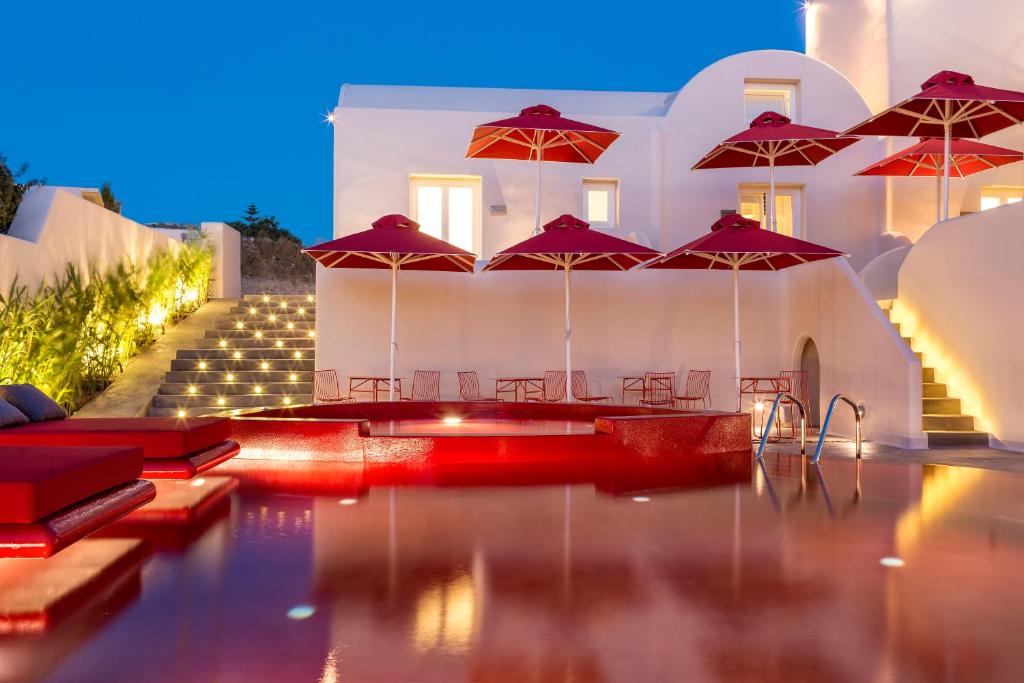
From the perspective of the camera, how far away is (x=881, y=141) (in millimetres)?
14469

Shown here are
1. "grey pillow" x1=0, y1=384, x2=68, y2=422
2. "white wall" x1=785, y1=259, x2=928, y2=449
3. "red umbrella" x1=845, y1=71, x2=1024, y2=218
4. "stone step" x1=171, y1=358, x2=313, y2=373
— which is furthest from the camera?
"stone step" x1=171, y1=358, x2=313, y2=373

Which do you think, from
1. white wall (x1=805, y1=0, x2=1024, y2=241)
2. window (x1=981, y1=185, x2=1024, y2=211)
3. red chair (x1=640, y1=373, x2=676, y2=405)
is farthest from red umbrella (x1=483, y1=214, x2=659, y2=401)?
window (x1=981, y1=185, x2=1024, y2=211)

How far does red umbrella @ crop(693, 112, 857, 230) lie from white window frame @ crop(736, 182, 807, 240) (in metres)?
1.24

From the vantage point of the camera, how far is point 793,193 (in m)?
14.7

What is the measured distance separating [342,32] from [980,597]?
380 feet

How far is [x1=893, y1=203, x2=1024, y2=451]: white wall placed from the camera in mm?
9234

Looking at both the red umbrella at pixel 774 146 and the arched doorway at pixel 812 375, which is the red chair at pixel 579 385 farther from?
the red umbrella at pixel 774 146

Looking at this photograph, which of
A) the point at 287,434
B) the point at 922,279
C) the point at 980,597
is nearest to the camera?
the point at 980,597

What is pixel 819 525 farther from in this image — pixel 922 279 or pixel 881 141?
pixel 881 141

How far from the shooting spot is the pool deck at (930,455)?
8211mm

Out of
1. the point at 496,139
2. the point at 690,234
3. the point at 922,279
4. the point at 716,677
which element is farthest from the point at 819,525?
the point at 690,234

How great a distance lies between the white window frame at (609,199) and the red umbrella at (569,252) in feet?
9.81

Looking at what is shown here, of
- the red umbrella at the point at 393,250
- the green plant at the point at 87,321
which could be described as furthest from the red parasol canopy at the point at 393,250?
the green plant at the point at 87,321

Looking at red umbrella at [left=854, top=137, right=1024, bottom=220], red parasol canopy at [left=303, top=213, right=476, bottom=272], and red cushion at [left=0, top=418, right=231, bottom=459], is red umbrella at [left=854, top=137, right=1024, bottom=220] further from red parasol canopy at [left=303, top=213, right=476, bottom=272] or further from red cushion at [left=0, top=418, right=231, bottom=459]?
red cushion at [left=0, top=418, right=231, bottom=459]
